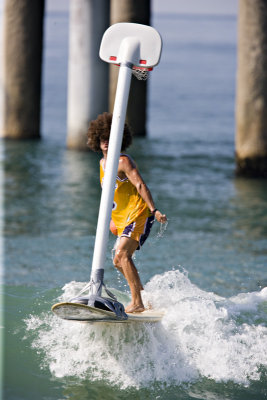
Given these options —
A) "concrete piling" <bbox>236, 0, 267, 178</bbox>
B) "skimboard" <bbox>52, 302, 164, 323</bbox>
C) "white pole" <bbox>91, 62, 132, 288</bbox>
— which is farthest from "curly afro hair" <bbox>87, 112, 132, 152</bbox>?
"concrete piling" <bbox>236, 0, 267, 178</bbox>

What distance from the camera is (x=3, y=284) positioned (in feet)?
32.0

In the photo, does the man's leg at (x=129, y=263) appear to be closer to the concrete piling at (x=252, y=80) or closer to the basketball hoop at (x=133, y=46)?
the basketball hoop at (x=133, y=46)

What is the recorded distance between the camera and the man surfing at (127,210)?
6.99m

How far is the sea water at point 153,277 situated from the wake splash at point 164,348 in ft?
0.03

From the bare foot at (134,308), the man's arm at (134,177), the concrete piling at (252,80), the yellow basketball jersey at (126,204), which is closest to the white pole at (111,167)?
the man's arm at (134,177)

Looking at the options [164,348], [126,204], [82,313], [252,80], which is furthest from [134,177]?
[252,80]

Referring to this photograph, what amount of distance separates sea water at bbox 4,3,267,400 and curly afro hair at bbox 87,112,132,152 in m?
1.44

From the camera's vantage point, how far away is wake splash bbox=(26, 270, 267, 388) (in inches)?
272

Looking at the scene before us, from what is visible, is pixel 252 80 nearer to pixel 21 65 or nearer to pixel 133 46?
pixel 21 65

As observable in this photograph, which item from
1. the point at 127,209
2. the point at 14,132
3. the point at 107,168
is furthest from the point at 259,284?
the point at 14,132

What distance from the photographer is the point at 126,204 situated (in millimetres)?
7133

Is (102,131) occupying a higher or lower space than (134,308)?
higher

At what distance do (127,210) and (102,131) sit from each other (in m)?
0.68

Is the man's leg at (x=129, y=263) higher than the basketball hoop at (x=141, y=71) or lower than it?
lower
